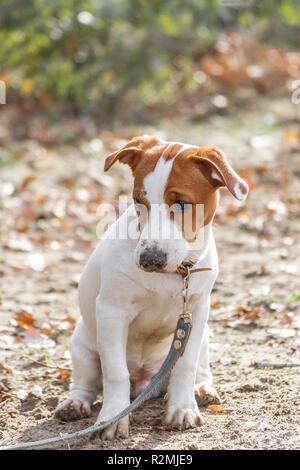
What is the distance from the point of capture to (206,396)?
3.85 metres

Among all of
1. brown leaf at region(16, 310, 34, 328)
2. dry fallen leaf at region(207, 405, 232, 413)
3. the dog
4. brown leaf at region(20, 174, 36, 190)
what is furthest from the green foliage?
dry fallen leaf at region(207, 405, 232, 413)

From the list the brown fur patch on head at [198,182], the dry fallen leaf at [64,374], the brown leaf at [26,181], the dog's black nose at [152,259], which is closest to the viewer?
the dog's black nose at [152,259]

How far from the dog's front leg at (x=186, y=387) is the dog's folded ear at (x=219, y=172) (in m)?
0.70

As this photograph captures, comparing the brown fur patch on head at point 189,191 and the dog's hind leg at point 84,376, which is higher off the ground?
the brown fur patch on head at point 189,191

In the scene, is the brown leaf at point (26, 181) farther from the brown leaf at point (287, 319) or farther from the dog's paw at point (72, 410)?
the dog's paw at point (72, 410)

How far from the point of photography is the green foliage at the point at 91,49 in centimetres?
1059

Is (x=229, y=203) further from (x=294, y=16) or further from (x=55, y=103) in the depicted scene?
(x=294, y=16)

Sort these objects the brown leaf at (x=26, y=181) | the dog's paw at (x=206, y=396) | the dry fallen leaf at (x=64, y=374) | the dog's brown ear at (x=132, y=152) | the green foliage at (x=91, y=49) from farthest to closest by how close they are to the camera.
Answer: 1. the green foliage at (x=91, y=49)
2. the brown leaf at (x=26, y=181)
3. the dry fallen leaf at (x=64, y=374)
4. the dog's paw at (x=206, y=396)
5. the dog's brown ear at (x=132, y=152)

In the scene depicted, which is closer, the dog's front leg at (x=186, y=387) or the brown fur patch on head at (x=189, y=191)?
the brown fur patch on head at (x=189, y=191)

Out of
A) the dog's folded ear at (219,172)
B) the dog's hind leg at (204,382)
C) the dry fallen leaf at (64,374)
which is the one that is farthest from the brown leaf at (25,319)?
the dog's folded ear at (219,172)

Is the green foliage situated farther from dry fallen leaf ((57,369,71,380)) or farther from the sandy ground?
dry fallen leaf ((57,369,71,380))

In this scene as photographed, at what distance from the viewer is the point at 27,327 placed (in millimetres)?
5094

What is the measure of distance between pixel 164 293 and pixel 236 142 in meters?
6.60

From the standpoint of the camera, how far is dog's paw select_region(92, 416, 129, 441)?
3.37 metres
